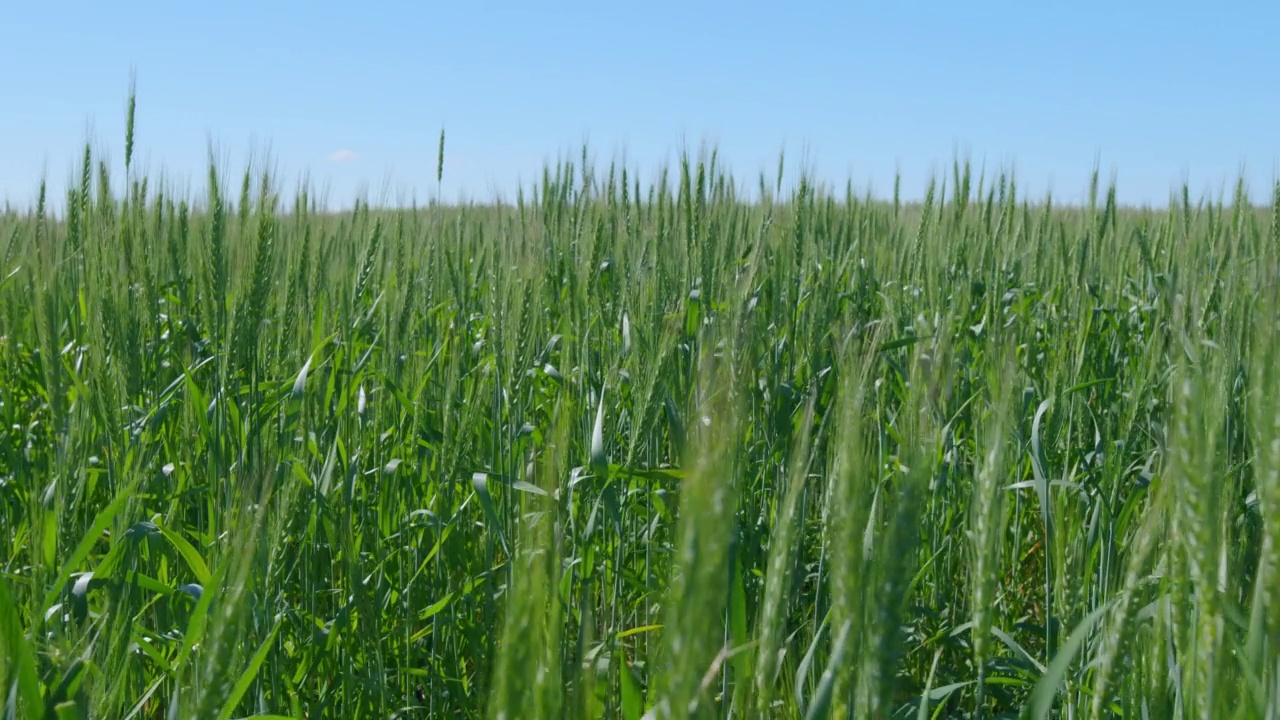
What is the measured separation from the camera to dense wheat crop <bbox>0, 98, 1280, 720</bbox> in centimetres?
72

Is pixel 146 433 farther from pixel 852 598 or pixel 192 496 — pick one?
pixel 852 598

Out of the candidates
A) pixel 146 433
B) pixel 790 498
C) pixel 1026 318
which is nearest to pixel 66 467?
pixel 146 433

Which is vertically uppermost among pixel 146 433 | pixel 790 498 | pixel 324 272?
pixel 324 272

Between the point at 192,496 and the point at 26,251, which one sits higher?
the point at 26,251

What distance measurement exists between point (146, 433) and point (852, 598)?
5.26 ft

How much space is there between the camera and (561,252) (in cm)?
307

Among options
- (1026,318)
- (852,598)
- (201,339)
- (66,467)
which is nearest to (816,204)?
(1026,318)

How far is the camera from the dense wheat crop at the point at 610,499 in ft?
2.36

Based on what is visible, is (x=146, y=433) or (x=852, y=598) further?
(x=146, y=433)

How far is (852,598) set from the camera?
69cm

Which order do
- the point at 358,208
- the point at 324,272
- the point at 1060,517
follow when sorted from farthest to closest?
the point at 358,208, the point at 324,272, the point at 1060,517

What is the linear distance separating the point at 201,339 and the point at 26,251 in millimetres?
515

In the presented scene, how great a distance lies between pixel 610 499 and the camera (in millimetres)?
1589

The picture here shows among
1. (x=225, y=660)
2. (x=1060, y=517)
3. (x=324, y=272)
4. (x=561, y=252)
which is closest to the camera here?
(x=225, y=660)
